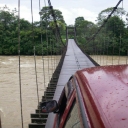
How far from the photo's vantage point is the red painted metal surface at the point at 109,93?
567 millimetres

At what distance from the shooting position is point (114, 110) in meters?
0.61

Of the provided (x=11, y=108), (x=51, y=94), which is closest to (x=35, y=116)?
(x=51, y=94)

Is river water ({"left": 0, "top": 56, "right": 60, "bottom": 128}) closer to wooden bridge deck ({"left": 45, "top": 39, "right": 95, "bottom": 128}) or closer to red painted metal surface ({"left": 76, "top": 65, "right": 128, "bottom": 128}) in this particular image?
wooden bridge deck ({"left": 45, "top": 39, "right": 95, "bottom": 128})

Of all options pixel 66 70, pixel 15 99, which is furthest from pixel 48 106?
pixel 15 99

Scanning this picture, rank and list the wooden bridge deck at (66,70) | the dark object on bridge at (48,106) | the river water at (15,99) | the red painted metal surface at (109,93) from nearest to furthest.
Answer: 1. the red painted metal surface at (109,93)
2. the dark object on bridge at (48,106)
3. the wooden bridge deck at (66,70)
4. the river water at (15,99)

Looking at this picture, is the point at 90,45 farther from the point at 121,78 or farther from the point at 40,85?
the point at 121,78

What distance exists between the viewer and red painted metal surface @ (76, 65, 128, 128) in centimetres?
57

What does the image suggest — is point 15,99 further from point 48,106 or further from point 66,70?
point 48,106

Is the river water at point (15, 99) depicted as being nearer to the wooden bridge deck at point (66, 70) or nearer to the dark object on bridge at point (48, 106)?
the wooden bridge deck at point (66, 70)

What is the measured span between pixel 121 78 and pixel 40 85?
9.57 meters

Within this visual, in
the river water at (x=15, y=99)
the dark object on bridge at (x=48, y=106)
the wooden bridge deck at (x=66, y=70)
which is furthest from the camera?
the river water at (x=15, y=99)

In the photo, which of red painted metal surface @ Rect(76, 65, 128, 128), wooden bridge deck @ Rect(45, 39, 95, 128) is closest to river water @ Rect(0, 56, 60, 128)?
wooden bridge deck @ Rect(45, 39, 95, 128)

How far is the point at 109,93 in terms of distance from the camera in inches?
28.3

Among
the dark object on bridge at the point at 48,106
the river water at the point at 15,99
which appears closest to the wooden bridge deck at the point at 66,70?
the river water at the point at 15,99
